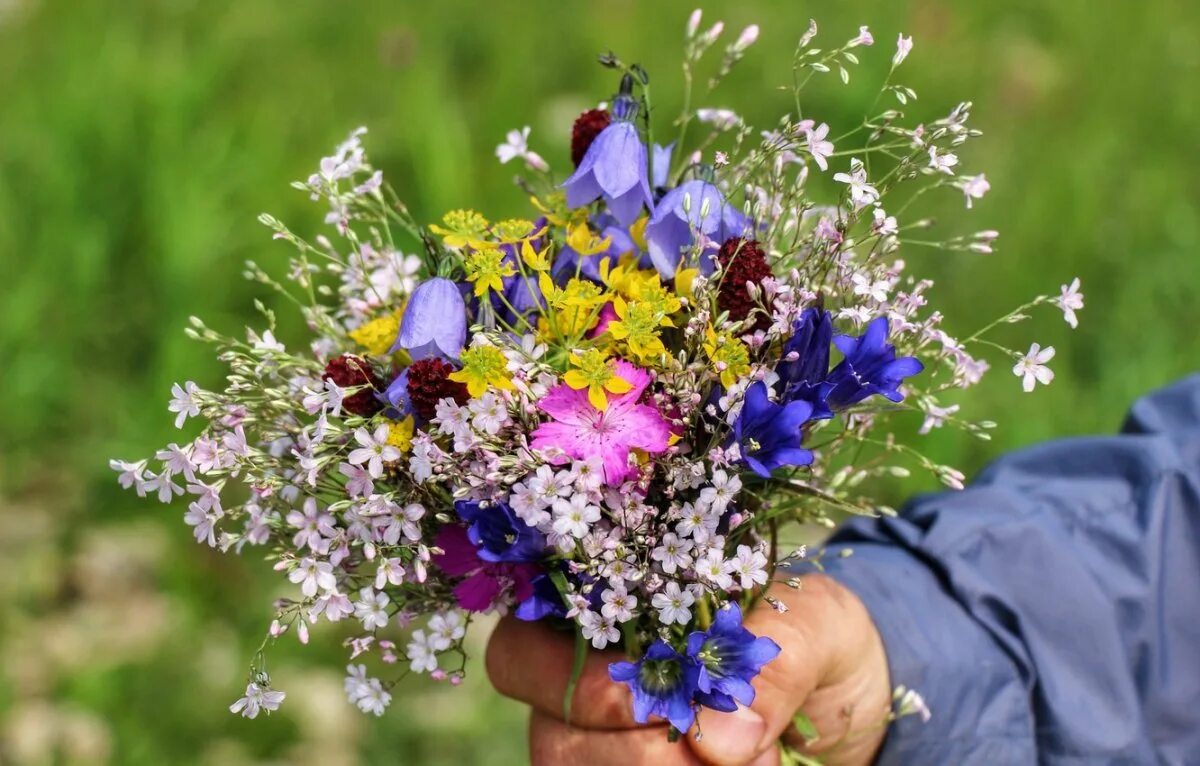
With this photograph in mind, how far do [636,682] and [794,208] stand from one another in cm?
46

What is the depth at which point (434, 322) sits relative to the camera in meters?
1.00

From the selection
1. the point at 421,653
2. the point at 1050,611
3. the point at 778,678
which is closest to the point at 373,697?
the point at 421,653

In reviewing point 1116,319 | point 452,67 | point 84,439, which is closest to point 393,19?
point 452,67

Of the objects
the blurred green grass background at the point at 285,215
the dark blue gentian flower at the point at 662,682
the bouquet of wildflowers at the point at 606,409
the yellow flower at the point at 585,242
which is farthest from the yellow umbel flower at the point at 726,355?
the blurred green grass background at the point at 285,215

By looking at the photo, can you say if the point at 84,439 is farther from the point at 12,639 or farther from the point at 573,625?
the point at 573,625

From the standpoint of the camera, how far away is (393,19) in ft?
12.3

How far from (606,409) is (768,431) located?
0.44 feet

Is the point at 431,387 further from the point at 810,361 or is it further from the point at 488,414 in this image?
the point at 810,361

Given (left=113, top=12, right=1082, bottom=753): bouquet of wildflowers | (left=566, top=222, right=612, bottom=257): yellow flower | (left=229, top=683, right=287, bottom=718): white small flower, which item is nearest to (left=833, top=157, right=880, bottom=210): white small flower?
(left=113, top=12, right=1082, bottom=753): bouquet of wildflowers

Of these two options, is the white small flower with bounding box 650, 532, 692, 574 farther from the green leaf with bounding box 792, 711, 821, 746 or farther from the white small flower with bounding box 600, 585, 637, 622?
the green leaf with bounding box 792, 711, 821, 746

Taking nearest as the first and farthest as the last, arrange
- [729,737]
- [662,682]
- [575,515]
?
[575,515] → [662,682] → [729,737]

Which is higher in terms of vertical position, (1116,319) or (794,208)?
(794,208)

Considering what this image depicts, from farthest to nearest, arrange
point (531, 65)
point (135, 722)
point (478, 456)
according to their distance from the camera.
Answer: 1. point (531, 65)
2. point (135, 722)
3. point (478, 456)

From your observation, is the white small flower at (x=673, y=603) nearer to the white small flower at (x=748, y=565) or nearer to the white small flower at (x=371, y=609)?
the white small flower at (x=748, y=565)
